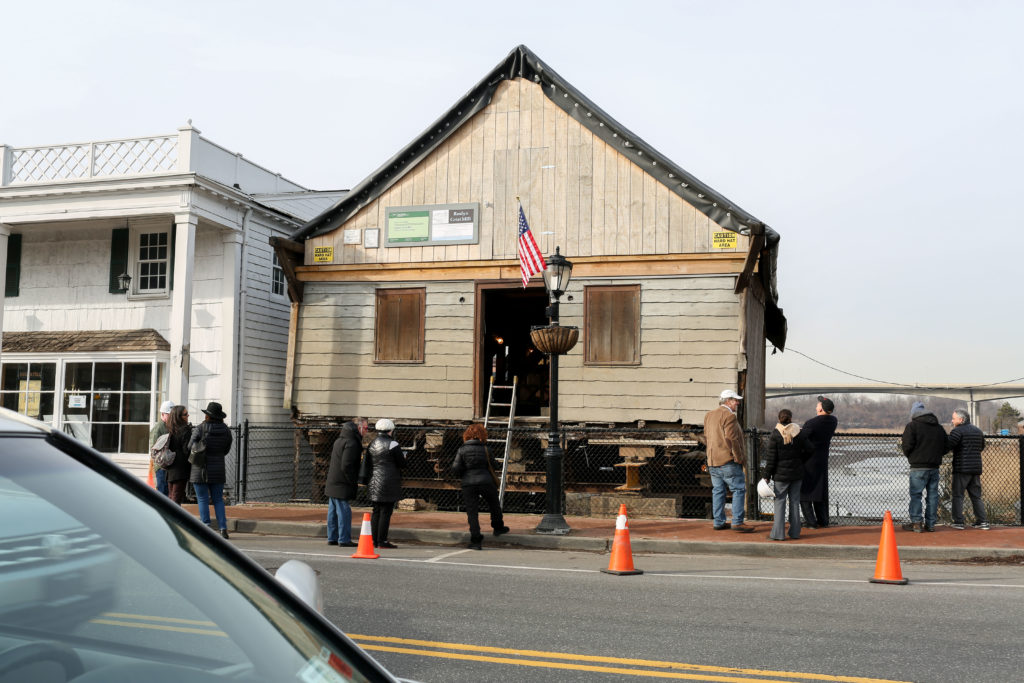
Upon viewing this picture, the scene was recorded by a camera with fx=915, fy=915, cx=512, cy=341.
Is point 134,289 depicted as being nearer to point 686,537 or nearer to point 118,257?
point 118,257

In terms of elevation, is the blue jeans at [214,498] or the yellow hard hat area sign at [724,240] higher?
the yellow hard hat area sign at [724,240]

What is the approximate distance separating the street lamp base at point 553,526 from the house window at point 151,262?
11.5 metres

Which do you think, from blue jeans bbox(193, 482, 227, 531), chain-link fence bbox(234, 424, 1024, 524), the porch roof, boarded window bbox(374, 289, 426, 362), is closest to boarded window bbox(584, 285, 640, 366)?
chain-link fence bbox(234, 424, 1024, 524)

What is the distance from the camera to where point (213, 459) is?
495 inches

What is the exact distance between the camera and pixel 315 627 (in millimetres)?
2092

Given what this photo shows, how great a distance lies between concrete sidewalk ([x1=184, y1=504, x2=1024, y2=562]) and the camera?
11805 millimetres

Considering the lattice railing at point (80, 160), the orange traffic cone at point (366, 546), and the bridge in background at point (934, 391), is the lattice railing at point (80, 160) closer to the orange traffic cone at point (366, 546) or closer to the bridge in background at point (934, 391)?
the orange traffic cone at point (366, 546)

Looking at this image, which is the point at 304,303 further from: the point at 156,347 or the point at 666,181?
the point at 666,181

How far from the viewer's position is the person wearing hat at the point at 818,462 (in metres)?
13.4

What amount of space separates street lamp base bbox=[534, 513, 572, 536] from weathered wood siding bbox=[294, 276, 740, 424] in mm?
3941

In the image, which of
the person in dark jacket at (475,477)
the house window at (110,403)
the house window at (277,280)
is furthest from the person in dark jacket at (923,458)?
the house window at (110,403)

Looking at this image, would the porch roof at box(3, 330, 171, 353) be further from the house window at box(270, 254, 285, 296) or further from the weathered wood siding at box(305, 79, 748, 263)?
the weathered wood siding at box(305, 79, 748, 263)

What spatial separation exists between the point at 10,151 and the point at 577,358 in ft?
43.2

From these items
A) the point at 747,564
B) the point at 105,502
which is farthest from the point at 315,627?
the point at 747,564
